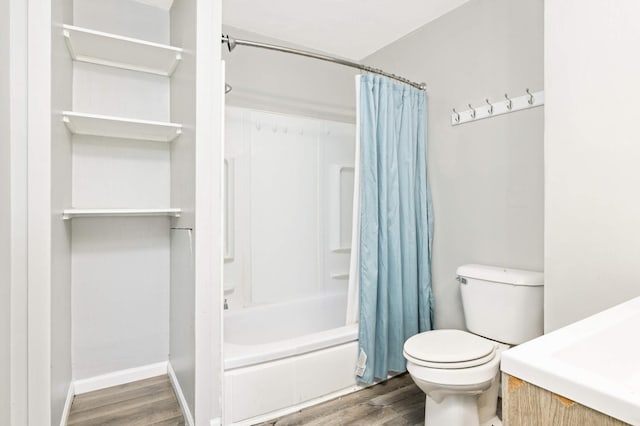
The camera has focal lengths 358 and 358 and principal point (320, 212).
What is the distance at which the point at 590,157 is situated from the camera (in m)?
1.42

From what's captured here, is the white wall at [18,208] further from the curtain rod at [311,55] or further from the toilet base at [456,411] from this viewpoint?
the toilet base at [456,411]

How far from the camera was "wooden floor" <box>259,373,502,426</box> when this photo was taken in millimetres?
1852

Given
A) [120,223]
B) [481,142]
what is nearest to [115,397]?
[120,223]

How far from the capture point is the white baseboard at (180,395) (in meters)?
1.83

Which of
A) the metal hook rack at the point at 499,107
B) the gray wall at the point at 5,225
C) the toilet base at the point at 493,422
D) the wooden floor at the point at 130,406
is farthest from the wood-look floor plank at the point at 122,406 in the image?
the metal hook rack at the point at 499,107

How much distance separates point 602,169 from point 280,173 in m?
2.00

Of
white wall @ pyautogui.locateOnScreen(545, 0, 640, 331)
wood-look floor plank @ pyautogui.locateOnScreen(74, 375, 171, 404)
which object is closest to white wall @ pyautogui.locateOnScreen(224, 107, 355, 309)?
wood-look floor plank @ pyautogui.locateOnScreen(74, 375, 171, 404)

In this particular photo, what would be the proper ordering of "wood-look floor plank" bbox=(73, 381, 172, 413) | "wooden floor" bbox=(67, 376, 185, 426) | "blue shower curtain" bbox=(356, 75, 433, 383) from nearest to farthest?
"wooden floor" bbox=(67, 376, 185, 426) → "wood-look floor plank" bbox=(73, 381, 172, 413) → "blue shower curtain" bbox=(356, 75, 433, 383)

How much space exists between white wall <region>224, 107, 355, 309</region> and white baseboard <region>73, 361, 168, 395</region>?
63cm

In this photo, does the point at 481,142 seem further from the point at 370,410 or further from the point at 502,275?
the point at 370,410

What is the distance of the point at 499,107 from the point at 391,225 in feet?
3.07

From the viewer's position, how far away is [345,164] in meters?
3.11

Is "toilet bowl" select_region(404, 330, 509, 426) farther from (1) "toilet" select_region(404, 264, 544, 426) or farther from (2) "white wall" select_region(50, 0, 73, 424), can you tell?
(2) "white wall" select_region(50, 0, 73, 424)

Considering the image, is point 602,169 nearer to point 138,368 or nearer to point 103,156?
point 103,156
